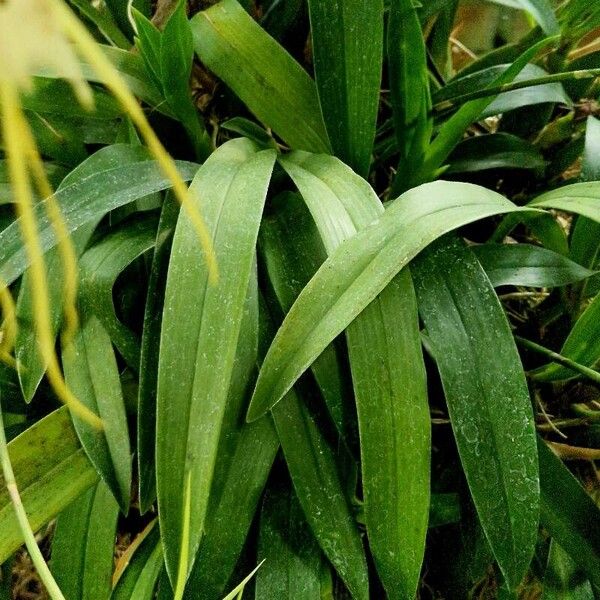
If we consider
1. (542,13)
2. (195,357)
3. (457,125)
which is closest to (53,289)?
(195,357)

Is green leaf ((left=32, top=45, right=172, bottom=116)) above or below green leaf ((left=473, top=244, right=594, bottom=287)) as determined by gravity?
above

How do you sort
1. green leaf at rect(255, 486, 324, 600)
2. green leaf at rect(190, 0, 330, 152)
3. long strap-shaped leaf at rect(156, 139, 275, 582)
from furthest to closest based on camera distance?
green leaf at rect(190, 0, 330, 152) → green leaf at rect(255, 486, 324, 600) → long strap-shaped leaf at rect(156, 139, 275, 582)

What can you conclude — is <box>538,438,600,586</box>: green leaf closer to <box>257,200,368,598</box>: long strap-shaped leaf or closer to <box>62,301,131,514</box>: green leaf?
<box>257,200,368,598</box>: long strap-shaped leaf

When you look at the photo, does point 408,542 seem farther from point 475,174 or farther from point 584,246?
point 475,174

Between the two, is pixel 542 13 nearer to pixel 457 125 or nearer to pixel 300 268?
pixel 457 125

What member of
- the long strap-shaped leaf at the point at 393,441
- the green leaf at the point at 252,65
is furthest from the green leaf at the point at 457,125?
the long strap-shaped leaf at the point at 393,441

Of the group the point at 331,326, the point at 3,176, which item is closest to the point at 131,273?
the point at 3,176

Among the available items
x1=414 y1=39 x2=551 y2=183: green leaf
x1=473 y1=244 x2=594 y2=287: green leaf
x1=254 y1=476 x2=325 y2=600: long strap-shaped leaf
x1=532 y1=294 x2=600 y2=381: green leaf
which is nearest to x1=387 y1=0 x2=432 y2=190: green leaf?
x1=414 y1=39 x2=551 y2=183: green leaf
